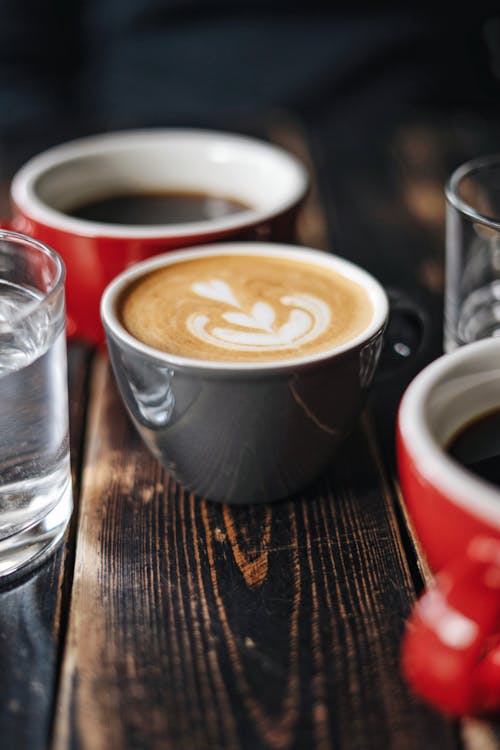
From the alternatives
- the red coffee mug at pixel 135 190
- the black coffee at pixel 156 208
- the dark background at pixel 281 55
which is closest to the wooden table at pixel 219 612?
the red coffee mug at pixel 135 190

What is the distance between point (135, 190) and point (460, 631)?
2.25 ft

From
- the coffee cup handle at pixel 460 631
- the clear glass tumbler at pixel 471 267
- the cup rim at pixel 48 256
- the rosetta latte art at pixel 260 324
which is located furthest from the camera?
the clear glass tumbler at pixel 471 267

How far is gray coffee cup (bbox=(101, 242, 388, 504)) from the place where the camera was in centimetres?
59

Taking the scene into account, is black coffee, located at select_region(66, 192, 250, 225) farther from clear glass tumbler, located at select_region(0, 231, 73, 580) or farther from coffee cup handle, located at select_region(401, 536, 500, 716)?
coffee cup handle, located at select_region(401, 536, 500, 716)

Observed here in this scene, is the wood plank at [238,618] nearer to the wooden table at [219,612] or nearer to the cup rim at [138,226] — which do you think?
the wooden table at [219,612]

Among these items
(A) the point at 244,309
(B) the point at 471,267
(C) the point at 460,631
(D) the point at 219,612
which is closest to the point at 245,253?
(A) the point at 244,309

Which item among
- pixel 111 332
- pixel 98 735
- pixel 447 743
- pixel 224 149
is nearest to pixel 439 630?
pixel 447 743

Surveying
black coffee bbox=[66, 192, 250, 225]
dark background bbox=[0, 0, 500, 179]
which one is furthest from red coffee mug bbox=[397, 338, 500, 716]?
dark background bbox=[0, 0, 500, 179]

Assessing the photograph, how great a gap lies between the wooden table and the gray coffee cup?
0.03m

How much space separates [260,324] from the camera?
2.19ft

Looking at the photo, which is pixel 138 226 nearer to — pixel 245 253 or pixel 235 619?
pixel 245 253

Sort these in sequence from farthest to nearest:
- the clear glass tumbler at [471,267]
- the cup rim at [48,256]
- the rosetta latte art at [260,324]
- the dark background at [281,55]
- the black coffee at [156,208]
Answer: the dark background at [281,55], the black coffee at [156,208], the clear glass tumbler at [471,267], the rosetta latte art at [260,324], the cup rim at [48,256]

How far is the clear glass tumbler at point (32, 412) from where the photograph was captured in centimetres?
56

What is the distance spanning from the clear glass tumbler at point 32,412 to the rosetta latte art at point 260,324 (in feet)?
0.35
